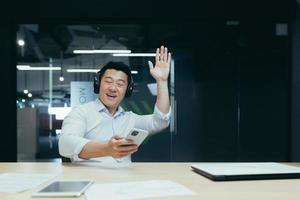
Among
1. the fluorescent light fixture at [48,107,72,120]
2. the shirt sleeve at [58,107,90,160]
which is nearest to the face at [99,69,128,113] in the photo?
the shirt sleeve at [58,107,90,160]

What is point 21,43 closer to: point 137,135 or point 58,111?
point 58,111

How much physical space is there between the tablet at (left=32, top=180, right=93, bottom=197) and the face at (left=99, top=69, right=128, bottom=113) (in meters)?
1.04

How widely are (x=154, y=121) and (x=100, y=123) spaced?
0.33 m

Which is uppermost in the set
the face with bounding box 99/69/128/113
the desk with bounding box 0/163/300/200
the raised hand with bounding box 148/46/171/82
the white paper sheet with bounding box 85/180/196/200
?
the raised hand with bounding box 148/46/171/82

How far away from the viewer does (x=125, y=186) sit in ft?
4.03

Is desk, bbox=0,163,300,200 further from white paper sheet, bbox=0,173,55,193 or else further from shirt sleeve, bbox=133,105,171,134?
shirt sleeve, bbox=133,105,171,134

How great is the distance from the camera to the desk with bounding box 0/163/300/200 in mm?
1126

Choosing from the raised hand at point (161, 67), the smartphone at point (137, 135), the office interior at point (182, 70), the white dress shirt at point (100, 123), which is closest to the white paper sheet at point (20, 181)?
the smartphone at point (137, 135)

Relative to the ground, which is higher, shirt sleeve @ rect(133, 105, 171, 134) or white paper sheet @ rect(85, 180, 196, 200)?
shirt sleeve @ rect(133, 105, 171, 134)

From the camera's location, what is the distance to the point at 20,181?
1.35 meters

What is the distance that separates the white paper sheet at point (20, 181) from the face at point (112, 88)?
2.86 feet

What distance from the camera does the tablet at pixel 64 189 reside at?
1.11 meters

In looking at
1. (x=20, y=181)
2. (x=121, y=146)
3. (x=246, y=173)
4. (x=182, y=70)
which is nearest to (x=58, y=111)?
(x=182, y=70)

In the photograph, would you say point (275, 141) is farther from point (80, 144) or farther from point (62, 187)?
point (62, 187)
